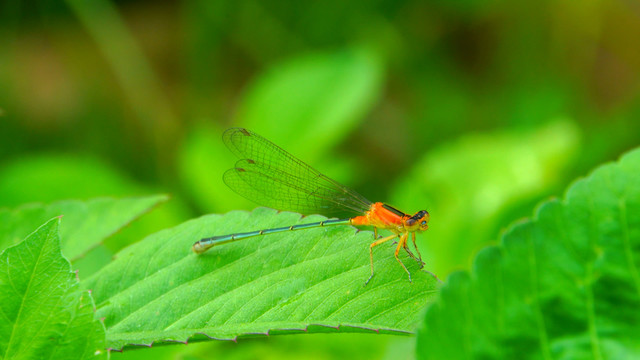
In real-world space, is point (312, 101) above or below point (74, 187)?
above

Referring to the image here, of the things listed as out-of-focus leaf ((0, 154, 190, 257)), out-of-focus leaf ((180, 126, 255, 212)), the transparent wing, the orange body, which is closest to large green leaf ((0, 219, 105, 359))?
the orange body

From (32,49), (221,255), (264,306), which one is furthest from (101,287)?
(32,49)

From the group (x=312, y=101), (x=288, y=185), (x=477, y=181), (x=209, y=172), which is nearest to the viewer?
(x=288, y=185)

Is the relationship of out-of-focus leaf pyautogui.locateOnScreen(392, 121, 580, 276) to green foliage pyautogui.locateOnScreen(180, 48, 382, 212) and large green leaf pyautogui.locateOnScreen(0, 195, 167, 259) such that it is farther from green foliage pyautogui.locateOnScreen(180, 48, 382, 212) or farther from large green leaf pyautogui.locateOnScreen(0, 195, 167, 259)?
large green leaf pyautogui.locateOnScreen(0, 195, 167, 259)

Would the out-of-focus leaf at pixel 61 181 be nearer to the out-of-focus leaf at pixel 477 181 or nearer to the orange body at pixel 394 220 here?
the orange body at pixel 394 220

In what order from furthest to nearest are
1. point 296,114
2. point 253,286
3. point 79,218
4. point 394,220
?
point 296,114 < point 394,220 < point 79,218 < point 253,286

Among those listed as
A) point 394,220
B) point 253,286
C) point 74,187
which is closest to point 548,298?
point 253,286

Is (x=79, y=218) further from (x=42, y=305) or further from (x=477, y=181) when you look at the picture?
(x=477, y=181)

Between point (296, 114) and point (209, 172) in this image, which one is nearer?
point (209, 172)

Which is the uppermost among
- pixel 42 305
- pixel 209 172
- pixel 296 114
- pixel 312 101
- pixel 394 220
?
pixel 312 101
